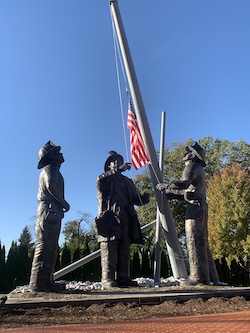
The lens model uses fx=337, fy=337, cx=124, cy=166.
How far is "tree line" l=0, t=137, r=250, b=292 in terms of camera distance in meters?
18.4

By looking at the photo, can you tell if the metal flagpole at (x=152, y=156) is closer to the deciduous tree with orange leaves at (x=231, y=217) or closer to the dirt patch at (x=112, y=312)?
the dirt patch at (x=112, y=312)

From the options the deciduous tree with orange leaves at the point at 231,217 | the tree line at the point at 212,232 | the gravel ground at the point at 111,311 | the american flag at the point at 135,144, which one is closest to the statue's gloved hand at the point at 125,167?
the american flag at the point at 135,144

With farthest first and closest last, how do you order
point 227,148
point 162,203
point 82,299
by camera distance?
point 227,148, point 162,203, point 82,299

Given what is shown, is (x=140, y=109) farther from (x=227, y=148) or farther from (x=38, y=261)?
(x=227, y=148)

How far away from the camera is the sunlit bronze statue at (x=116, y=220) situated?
858 cm

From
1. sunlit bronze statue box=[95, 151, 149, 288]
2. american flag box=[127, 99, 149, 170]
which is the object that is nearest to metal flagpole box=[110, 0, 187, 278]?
american flag box=[127, 99, 149, 170]

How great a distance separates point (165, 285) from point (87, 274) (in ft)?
34.3

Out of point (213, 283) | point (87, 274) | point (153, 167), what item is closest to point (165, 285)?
point (213, 283)

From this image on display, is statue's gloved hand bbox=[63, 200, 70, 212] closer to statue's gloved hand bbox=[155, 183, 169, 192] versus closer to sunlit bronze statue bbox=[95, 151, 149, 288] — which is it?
sunlit bronze statue bbox=[95, 151, 149, 288]

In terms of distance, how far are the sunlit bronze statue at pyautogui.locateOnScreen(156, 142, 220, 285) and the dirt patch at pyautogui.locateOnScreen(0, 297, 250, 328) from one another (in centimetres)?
170

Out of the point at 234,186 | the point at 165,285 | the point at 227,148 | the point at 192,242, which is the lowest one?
the point at 165,285

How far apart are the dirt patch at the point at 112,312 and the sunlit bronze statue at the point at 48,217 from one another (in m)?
1.51

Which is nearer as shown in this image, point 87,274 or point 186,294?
point 186,294

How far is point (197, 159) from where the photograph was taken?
9000mm
